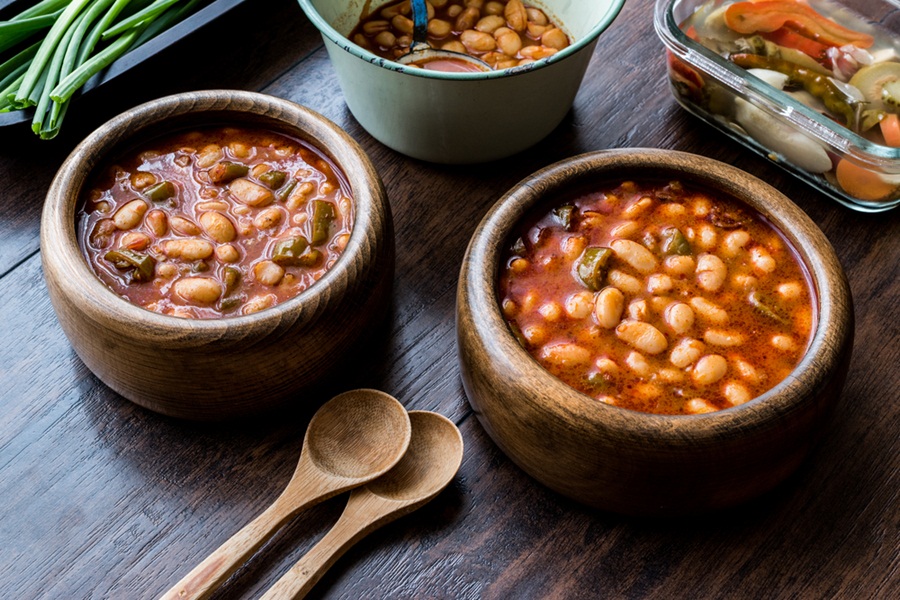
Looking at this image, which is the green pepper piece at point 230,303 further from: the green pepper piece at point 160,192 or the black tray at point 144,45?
the black tray at point 144,45

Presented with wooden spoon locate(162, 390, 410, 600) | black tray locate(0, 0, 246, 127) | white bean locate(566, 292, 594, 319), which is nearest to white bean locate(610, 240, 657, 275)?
white bean locate(566, 292, 594, 319)

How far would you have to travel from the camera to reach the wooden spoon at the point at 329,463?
58.7 inches

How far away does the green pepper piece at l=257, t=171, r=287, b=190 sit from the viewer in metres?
1.80

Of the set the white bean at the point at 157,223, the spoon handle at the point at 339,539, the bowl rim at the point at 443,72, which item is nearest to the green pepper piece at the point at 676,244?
the bowl rim at the point at 443,72

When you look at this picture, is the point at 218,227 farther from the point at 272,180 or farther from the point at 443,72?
the point at 443,72

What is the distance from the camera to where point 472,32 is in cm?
211

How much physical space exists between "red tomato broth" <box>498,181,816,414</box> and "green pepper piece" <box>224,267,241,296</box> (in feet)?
1.53

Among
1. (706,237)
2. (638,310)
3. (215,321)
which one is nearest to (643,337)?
(638,310)

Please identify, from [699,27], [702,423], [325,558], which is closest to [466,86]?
[699,27]

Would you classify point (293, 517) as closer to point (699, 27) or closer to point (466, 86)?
point (466, 86)

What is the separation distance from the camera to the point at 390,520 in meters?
1.59

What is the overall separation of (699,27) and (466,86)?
2.15 ft

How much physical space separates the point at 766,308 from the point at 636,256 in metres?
0.24

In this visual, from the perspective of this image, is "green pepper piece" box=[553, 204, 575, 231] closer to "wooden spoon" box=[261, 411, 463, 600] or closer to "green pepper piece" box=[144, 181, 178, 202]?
"wooden spoon" box=[261, 411, 463, 600]
